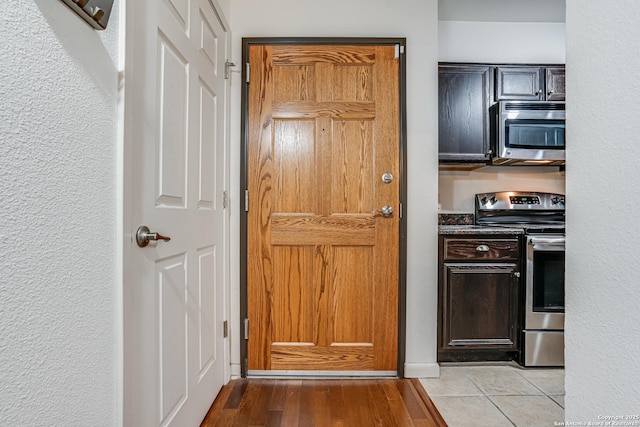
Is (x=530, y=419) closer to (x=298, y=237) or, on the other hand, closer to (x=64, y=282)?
(x=298, y=237)

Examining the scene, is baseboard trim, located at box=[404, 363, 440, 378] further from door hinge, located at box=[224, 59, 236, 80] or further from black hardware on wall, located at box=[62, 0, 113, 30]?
black hardware on wall, located at box=[62, 0, 113, 30]

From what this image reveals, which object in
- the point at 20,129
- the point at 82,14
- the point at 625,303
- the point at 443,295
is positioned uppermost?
the point at 82,14

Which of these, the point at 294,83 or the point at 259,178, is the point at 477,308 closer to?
the point at 259,178

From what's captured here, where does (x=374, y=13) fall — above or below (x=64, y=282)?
above

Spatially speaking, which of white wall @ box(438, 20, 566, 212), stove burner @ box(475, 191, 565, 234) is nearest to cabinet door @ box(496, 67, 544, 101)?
white wall @ box(438, 20, 566, 212)

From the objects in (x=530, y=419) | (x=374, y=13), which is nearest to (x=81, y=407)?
(x=530, y=419)

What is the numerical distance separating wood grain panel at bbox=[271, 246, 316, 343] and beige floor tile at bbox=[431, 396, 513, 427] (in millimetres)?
795

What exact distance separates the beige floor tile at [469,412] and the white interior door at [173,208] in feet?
3.89

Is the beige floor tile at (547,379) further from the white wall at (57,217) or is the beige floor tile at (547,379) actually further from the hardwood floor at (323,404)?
the white wall at (57,217)

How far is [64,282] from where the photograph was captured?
0.73 m

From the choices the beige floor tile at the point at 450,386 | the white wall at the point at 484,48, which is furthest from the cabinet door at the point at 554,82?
the beige floor tile at the point at 450,386

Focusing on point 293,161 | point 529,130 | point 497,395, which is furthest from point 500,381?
point 293,161

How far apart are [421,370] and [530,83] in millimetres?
2207

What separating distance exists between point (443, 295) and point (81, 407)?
2002 mm
